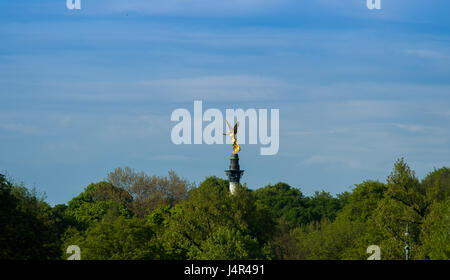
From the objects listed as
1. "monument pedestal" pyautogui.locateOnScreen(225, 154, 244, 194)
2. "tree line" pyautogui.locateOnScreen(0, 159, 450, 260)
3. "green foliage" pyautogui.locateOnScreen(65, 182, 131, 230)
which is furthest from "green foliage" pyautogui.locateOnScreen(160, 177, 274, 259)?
"monument pedestal" pyautogui.locateOnScreen(225, 154, 244, 194)

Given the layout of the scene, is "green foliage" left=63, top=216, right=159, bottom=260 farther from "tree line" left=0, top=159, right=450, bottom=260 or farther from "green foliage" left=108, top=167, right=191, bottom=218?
"green foliage" left=108, top=167, right=191, bottom=218

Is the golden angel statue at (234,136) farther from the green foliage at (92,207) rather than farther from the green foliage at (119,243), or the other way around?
the green foliage at (119,243)

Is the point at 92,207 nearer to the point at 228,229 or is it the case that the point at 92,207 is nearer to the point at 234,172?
the point at 234,172

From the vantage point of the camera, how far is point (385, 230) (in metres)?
85.4

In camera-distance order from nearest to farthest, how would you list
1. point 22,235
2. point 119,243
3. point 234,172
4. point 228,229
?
1. point 22,235
2. point 119,243
3. point 228,229
4. point 234,172

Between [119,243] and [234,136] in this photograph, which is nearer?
[119,243]

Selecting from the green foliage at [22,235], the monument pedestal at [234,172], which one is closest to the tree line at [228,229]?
the green foliage at [22,235]

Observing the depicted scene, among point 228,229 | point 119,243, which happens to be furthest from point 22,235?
point 228,229

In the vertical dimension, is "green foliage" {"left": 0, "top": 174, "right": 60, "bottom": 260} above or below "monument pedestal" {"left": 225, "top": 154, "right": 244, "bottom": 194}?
below

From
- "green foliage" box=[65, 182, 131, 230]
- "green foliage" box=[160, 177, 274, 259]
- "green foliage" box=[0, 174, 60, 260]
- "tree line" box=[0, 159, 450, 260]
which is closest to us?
"green foliage" box=[0, 174, 60, 260]

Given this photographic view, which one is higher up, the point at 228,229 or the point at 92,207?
the point at 92,207

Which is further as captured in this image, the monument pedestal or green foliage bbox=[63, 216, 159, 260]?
the monument pedestal
